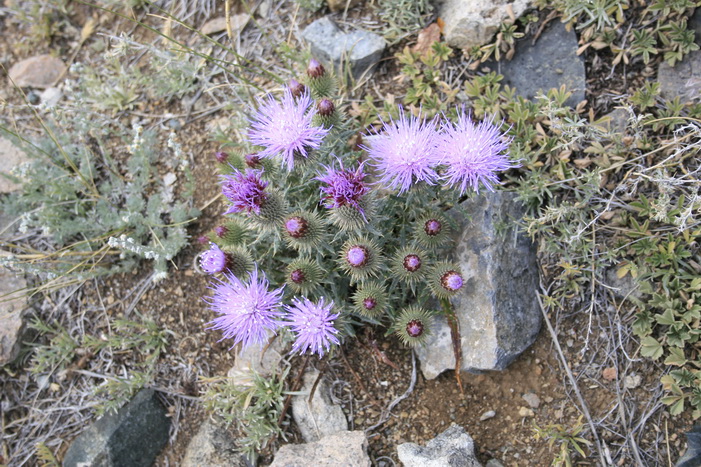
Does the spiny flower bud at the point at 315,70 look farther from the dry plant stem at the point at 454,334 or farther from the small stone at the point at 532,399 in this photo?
the small stone at the point at 532,399

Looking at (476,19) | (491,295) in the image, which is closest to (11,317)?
(491,295)

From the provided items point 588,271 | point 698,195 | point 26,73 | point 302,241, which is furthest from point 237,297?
point 26,73

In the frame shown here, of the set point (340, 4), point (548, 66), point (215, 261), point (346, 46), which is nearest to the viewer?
point (215, 261)

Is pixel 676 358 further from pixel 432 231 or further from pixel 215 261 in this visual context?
pixel 215 261

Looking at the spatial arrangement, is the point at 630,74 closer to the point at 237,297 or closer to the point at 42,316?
the point at 237,297

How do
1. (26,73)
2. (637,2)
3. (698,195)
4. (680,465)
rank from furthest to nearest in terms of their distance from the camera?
(26,73)
(637,2)
(698,195)
(680,465)
